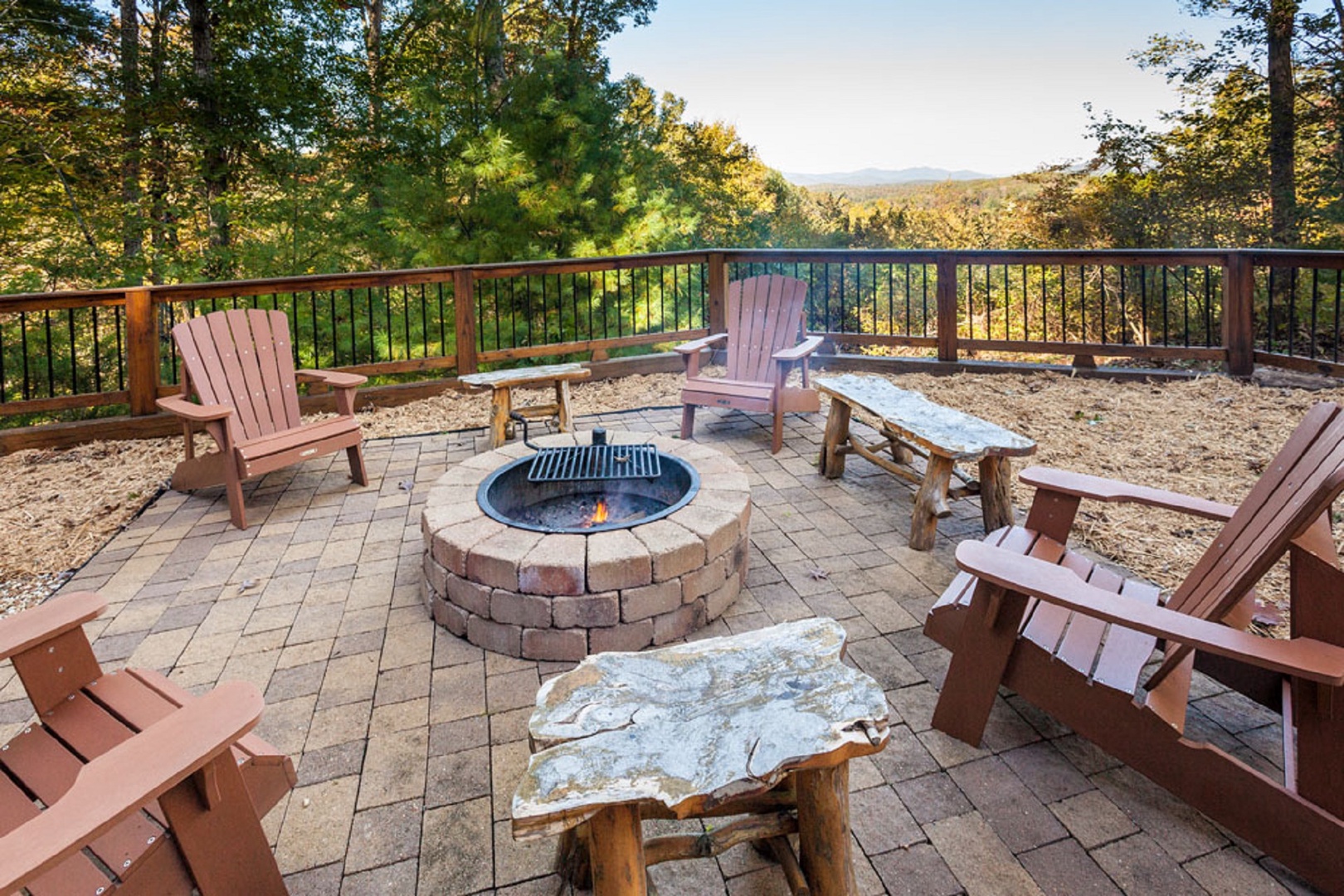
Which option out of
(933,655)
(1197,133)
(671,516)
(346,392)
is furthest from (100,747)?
(1197,133)

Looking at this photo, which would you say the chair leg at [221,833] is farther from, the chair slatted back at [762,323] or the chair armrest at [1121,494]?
the chair slatted back at [762,323]

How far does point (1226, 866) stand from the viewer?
153cm

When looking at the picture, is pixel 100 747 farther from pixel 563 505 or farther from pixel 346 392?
pixel 346 392

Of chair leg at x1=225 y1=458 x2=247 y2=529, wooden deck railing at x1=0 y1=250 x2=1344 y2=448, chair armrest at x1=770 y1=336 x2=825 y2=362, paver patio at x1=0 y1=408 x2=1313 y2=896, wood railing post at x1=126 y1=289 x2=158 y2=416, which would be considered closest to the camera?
paver patio at x1=0 y1=408 x2=1313 y2=896

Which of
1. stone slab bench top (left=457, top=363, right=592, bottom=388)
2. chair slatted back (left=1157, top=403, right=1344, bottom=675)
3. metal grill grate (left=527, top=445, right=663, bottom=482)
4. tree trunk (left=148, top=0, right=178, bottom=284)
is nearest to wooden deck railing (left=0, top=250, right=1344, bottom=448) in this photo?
tree trunk (left=148, top=0, right=178, bottom=284)

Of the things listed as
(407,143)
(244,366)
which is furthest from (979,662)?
(407,143)

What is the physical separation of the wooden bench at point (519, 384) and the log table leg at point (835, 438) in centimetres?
150

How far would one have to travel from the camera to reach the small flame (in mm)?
2928

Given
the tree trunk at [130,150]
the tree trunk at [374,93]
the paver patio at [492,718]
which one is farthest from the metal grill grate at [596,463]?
the tree trunk at [130,150]

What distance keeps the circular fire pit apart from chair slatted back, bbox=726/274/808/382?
6.64 ft

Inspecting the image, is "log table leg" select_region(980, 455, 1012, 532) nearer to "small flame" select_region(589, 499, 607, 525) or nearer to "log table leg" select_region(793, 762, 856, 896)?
"small flame" select_region(589, 499, 607, 525)

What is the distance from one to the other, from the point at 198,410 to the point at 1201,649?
386 cm

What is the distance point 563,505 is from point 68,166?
8184 millimetres

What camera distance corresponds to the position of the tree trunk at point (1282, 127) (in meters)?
8.53
